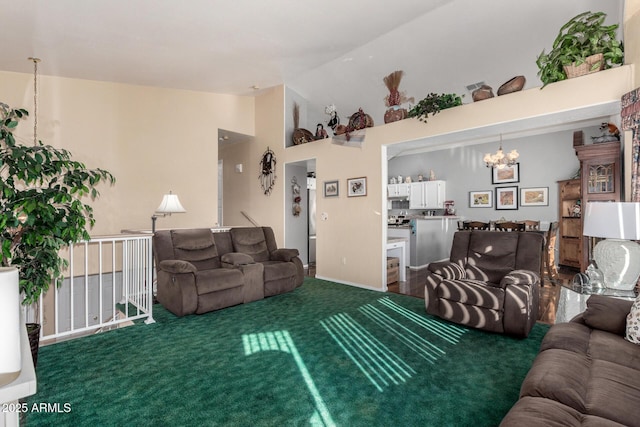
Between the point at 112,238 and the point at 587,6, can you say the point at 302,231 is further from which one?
the point at 587,6

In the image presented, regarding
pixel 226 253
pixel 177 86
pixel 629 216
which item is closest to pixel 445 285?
pixel 629 216

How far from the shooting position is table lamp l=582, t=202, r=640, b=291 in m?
2.15

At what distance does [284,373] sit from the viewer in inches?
86.6

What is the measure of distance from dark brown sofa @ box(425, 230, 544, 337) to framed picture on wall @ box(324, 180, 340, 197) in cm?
212

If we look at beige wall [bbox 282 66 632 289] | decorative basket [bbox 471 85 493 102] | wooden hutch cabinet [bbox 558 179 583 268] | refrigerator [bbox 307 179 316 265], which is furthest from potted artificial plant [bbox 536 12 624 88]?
refrigerator [bbox 307 179 316 265]

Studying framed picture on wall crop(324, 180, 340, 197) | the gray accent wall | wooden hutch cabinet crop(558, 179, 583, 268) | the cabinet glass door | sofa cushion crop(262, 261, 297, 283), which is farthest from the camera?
the gray accent wall

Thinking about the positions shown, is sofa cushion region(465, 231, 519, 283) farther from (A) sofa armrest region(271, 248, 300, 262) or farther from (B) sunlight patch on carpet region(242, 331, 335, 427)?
(A) sofa armrest region(271, 248, 300, 262)

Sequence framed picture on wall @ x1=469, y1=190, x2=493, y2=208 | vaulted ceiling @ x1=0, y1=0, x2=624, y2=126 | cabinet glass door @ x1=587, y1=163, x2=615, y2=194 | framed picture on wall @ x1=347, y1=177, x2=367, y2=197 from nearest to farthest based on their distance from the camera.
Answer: vaulted ceiling @ x1=0, y1=0, x2=624, y2=126 < cabinet glass door @ x1=587, y1=163, x2=615, y2=194 < framed picture on wall @ x1=347, y1=177, x2=367, y2=197 < framed picture on wall @ x1=469, y1=190, x2=493, y2=208

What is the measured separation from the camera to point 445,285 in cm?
315

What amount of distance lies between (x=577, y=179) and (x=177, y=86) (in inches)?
294

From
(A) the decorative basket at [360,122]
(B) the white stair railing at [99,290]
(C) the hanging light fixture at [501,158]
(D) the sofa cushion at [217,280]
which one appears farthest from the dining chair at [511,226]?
(B) the white stair railing at [99,290]

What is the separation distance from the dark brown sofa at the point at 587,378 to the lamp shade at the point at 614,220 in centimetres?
51

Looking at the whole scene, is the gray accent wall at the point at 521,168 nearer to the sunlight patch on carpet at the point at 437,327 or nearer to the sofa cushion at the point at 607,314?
the sunlight patch on carpet at the point at 437,327

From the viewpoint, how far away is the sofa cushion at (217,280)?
3475 millimetres
